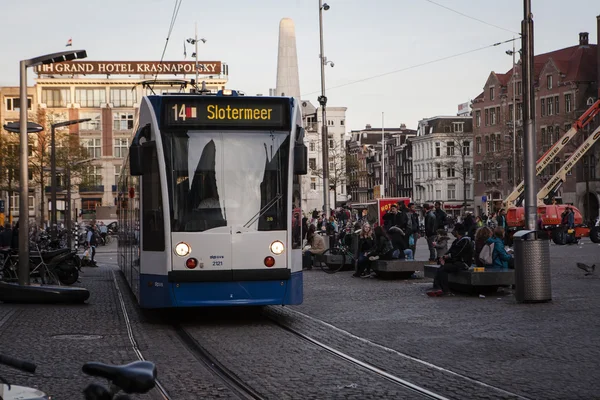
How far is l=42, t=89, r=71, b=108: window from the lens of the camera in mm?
104188

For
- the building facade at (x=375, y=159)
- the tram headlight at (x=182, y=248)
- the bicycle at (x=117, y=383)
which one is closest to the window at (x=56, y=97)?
the building facade at (x=375, y=159)

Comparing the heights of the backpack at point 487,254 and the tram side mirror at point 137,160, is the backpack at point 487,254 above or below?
below

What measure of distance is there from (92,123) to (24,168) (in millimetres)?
86837

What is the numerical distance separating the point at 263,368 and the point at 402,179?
449 ft

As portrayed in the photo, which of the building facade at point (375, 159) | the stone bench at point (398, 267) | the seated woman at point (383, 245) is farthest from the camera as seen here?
the building facade at point (375, 159)

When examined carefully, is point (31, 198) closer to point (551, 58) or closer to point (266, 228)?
point (551, 58)

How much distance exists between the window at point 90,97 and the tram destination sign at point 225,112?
9335 cm

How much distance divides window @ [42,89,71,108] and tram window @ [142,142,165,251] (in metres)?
92.3

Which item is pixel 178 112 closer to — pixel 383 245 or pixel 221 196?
pixel 221 196

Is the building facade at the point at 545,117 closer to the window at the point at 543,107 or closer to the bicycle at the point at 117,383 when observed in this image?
the window at the point at 543,107

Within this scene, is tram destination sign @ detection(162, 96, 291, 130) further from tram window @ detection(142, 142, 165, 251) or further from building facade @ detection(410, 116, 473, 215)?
building facade @ detection(410, 116, 473, 215)

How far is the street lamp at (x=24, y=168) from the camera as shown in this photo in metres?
21.0

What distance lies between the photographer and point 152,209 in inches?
571

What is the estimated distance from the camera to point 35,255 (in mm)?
24734
